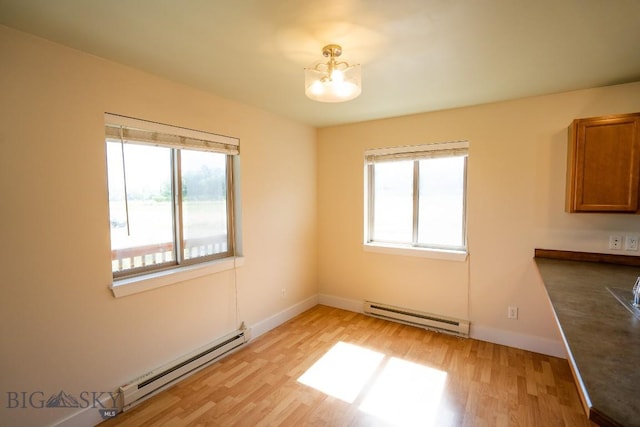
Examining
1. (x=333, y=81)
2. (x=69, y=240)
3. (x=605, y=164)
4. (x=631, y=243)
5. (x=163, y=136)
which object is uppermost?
(x=333, y=81)

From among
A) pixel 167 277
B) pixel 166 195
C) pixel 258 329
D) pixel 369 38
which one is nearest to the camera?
pixel 369 38

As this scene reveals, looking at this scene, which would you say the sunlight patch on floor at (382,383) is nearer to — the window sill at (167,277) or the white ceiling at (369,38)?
the window sill at (167,277)

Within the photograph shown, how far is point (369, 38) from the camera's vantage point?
1686 millimetres

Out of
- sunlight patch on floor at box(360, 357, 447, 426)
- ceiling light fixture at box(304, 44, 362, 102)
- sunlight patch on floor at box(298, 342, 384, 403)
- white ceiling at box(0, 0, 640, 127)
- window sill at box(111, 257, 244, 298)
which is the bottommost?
sunlight patch on floor at box(360, 357, 447, 426)

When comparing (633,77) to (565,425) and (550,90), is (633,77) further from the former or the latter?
(565,425)

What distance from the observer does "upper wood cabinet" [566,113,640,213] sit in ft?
7.05

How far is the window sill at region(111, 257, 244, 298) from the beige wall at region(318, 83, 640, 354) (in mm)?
1820

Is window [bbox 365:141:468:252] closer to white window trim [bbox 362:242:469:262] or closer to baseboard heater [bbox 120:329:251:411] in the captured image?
white window trim [bbox 362:242:469:262]

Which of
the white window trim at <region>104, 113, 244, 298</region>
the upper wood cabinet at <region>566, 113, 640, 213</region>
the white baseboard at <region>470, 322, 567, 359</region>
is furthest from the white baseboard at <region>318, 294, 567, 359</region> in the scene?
the white window trim at <region>104, 113, 244, 298</region>

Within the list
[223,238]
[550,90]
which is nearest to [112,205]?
[223,238]

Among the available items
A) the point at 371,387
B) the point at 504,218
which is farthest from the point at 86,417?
the point at 504,218

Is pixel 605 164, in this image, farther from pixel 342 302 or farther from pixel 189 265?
pixel 189 265

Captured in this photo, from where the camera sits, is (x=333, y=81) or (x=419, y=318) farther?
(x=419, y=318)

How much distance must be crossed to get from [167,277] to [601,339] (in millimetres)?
2674
